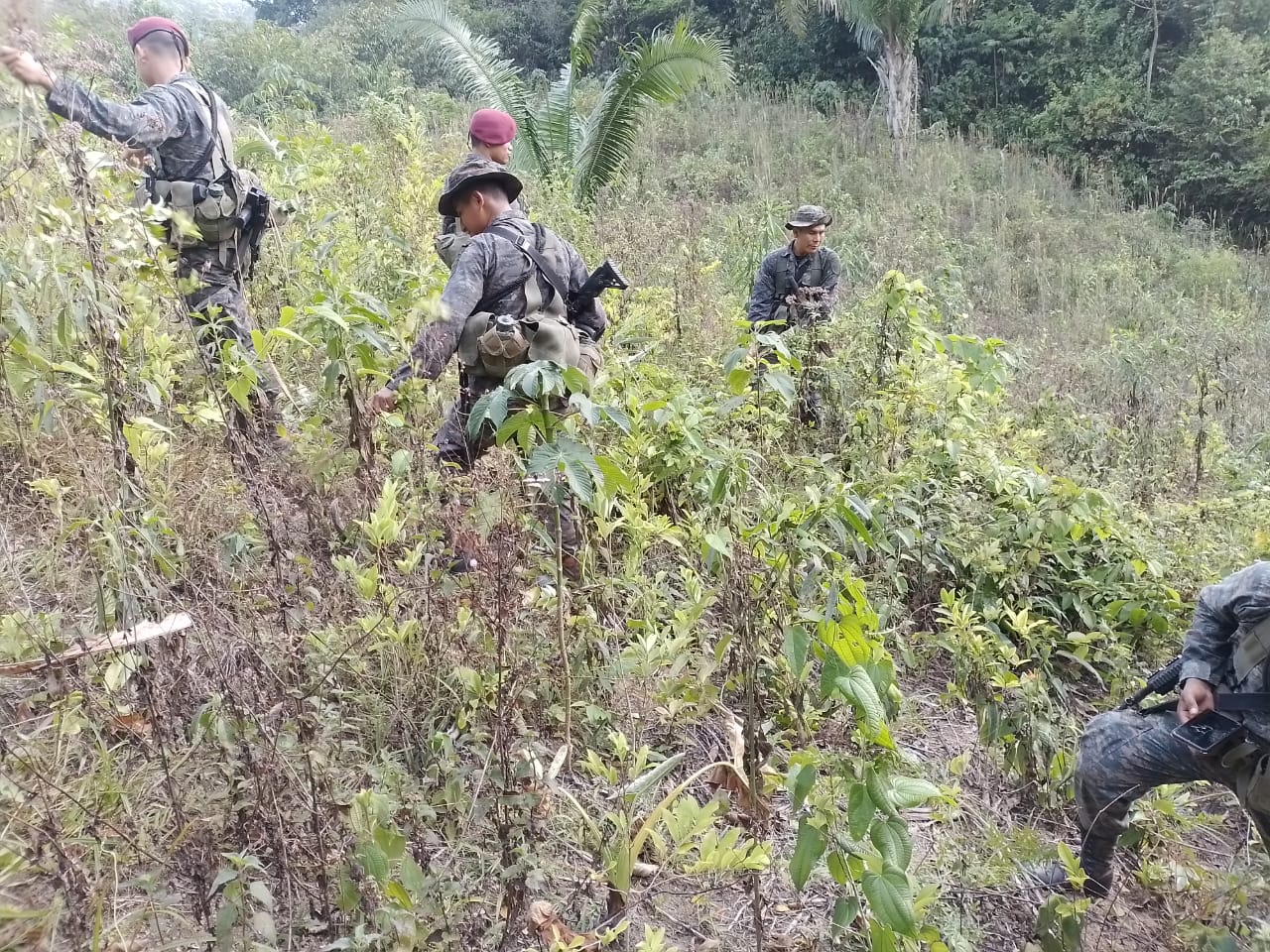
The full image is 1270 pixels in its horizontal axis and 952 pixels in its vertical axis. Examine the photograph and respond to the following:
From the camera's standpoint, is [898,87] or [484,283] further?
[898,87]

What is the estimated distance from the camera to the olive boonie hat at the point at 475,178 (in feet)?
9.23

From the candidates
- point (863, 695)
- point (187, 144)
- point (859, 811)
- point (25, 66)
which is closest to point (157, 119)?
point (187, 144)

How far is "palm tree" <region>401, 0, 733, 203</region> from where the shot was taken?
8.33 metres

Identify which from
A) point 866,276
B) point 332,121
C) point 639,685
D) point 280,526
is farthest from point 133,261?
point 332,121

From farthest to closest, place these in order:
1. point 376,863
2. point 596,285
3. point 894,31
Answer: point 894,31
point 596,285
point 376,863

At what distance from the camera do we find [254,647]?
6.18 ft

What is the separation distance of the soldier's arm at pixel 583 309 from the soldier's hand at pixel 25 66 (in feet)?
5.30

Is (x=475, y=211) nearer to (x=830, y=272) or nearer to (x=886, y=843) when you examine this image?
(x=886, y=843)

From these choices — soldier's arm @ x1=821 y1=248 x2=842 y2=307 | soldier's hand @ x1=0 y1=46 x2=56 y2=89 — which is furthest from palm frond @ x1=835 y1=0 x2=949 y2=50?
soldier's hand @ x1=0 y1=46 x2=56 y2=89

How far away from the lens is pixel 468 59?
873 centimetres

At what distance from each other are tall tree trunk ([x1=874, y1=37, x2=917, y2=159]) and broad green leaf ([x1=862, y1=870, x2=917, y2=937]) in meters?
13.5

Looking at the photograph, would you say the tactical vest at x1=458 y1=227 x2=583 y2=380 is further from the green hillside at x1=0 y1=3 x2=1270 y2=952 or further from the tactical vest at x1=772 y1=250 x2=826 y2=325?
the tactical vest at x1=772 y1=250 x2=826 y2=325

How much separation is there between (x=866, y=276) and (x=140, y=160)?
7.14 meters

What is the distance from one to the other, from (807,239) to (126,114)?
11.7 feet
